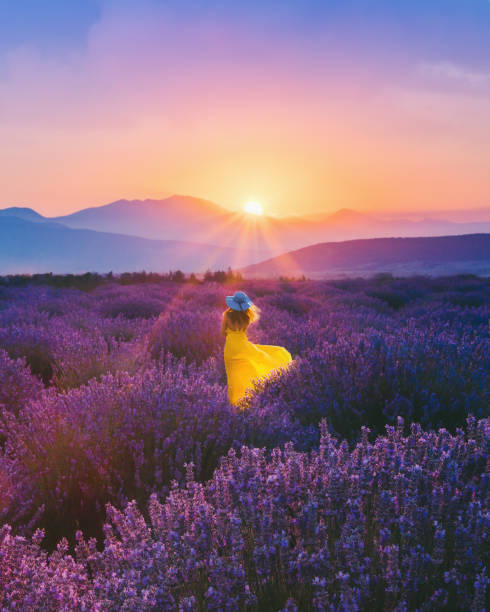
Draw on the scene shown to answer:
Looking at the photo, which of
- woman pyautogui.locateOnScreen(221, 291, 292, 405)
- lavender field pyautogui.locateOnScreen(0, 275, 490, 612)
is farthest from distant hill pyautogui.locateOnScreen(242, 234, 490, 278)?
lavender field pyautogui.locateOnScreen(0, 275, 490, 612)

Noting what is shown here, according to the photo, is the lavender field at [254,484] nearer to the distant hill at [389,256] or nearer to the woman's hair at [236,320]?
the woman's hair at [236,320]

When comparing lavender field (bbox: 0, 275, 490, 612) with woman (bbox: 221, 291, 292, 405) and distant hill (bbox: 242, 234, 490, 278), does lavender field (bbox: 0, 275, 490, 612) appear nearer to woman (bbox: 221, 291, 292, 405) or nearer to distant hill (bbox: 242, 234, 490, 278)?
woman (bbox: 221, 291, 292, 405)

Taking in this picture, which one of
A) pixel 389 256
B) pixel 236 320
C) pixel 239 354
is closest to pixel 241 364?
pixel 239 354

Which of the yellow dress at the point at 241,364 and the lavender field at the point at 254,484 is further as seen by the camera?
the yellow dress at the point at 241,364

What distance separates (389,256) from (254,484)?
66782mm

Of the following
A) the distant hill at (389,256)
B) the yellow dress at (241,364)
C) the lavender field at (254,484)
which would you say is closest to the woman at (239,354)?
the yellow dress at (241,364)

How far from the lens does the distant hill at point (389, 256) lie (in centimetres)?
5878

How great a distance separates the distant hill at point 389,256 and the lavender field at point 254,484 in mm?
52965

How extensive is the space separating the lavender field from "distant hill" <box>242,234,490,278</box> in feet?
174

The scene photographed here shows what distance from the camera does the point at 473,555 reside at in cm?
111

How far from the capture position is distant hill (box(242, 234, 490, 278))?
58781 millimetres

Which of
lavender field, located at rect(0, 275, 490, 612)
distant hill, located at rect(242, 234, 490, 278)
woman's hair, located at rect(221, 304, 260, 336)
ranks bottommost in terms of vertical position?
lavender field, located at rect(0, 275, 490, 612)

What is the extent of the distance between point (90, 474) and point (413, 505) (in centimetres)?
156

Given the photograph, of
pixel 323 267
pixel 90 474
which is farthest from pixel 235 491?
pixel 323 267
